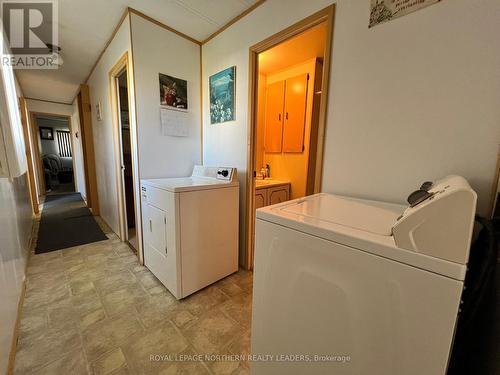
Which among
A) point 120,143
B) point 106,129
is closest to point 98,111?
point 106,129

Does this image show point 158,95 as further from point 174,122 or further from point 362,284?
point 362,284

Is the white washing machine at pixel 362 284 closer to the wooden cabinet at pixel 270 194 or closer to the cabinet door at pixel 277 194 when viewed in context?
the wooden cabinet at pixel 270 194

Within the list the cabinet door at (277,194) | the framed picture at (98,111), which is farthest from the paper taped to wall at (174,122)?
the framed picture at (98,111)

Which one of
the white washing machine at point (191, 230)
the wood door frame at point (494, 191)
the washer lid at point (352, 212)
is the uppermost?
the wood door frame at point (494, 191)

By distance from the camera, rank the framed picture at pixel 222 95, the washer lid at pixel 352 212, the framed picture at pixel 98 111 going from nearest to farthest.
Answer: the washer lid at pixel 352 212 < the framed picture at pixel 222 95 < the framed picture at pixel 98 111

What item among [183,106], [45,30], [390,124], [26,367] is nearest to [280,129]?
[183,106]

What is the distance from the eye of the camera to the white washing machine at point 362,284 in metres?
0.52

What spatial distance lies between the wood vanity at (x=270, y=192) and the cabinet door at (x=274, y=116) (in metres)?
0.56

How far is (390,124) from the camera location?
3.49 ft

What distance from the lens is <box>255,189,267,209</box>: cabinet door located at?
7.29 feet

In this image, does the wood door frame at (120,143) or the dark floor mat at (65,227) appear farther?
the dark floor mat at (65,227)

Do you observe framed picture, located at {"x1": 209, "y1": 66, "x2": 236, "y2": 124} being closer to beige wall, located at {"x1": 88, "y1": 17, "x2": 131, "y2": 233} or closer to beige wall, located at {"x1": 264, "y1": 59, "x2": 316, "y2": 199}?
beige wall, located at {"x1": 88, "y1": 17, "x2": 131, "y2": 233}

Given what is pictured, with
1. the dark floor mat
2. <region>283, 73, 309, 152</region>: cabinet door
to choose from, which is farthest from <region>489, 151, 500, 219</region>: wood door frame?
the dark floor mat

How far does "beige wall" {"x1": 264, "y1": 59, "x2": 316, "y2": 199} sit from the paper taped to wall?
128cm
